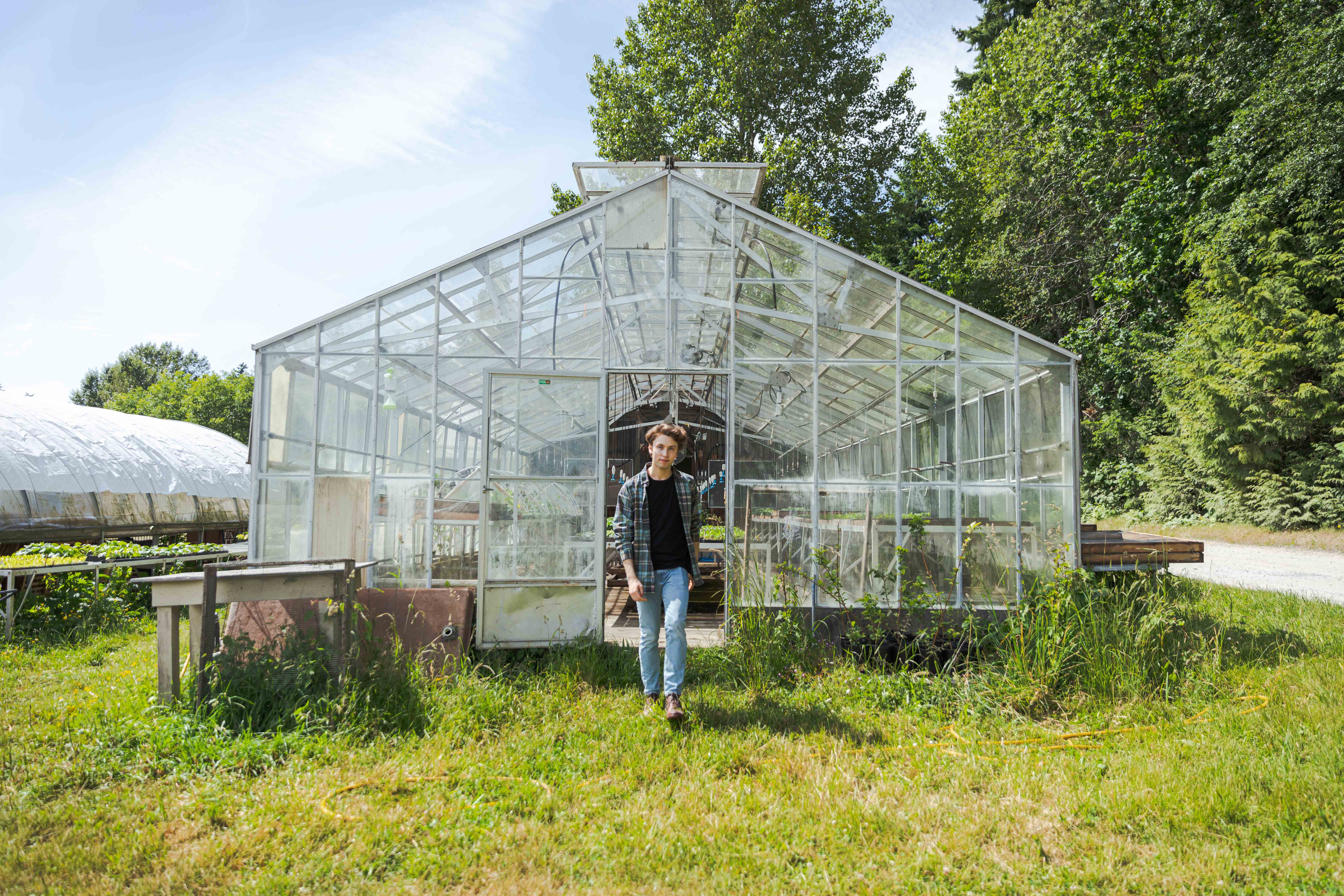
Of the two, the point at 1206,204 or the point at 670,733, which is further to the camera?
the point at 1206,204

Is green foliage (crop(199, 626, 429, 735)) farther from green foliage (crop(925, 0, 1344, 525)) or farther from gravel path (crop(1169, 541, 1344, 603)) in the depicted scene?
green foliage (crop(925, 0, 1344, 525))

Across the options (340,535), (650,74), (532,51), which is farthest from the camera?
(650,74)

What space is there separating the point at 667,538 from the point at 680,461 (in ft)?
4.71

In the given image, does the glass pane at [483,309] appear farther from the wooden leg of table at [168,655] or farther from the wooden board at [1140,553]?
the wooden board at [1140,553]

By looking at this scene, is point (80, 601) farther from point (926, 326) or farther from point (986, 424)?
point (986, 424)

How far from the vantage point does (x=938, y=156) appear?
20.5 m

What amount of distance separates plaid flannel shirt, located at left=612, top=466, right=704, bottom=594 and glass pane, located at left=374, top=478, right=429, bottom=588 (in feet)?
7.25

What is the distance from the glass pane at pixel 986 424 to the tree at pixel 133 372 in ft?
178

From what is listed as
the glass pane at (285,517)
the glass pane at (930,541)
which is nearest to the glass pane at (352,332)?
the glass pane at (285,517)

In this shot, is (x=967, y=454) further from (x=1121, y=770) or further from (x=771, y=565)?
(x=1121, y=770)

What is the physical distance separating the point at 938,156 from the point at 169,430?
1958 centimetres

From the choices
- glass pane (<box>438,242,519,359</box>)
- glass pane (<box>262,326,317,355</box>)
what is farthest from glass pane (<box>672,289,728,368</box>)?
glass pane (<box>262,326,317,355</box>)

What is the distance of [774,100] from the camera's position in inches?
746

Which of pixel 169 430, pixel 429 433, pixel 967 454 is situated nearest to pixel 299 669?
pixel 429 433
